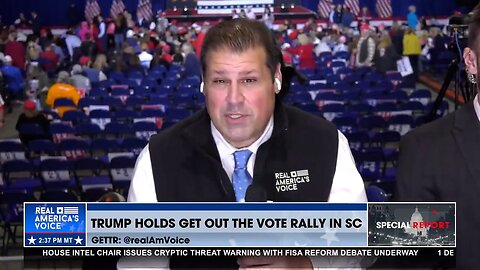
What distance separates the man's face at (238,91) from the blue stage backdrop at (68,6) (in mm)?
25978

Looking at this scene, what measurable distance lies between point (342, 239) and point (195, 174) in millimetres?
435

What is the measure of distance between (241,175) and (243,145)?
74 mm

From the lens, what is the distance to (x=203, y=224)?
1618 mm

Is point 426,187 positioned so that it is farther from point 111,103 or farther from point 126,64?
point 126,64

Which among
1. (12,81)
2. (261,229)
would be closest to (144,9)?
(12,81)

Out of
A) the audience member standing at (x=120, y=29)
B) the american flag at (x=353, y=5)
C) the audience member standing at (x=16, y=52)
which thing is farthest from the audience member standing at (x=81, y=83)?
the american flag at (x=353, y=5)

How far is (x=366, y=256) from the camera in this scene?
1657 millimetres

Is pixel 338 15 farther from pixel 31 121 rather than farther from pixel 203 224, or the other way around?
pixel 203 224

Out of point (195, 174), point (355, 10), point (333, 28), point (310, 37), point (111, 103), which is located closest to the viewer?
point (195, 174)

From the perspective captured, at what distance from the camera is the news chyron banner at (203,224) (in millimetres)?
1604

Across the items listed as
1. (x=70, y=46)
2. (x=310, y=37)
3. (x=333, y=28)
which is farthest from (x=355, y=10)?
(x=70, y=46)

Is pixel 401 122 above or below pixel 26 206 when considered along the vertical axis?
below

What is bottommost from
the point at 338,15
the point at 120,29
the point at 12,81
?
the point at 12,81

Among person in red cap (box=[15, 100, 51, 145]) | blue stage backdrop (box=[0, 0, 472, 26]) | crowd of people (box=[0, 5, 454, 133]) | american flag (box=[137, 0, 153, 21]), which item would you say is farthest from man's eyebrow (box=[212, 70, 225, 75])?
blue stage backdrop (box=[0, 0, 472, 26])
